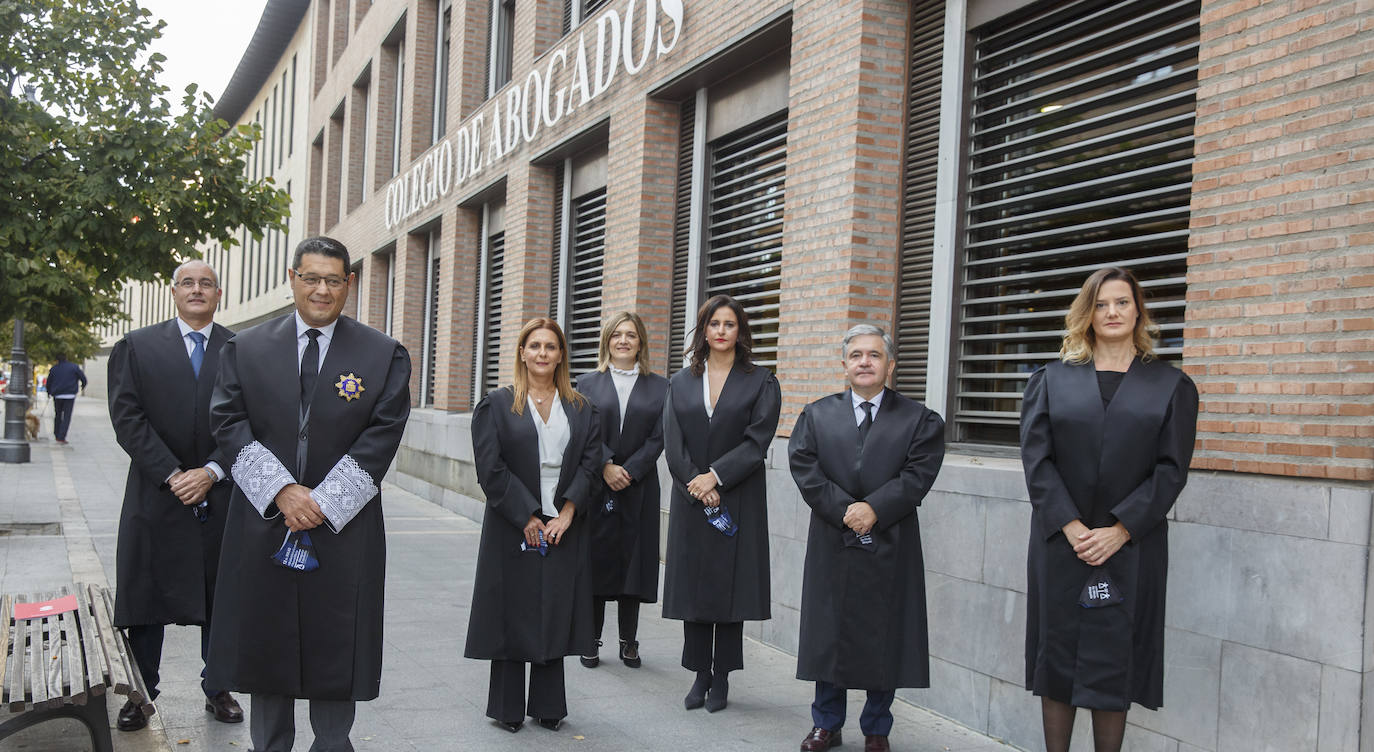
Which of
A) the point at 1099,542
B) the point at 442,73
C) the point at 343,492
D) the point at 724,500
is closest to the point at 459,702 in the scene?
the point at 724,500

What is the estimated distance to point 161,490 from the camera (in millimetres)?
4898

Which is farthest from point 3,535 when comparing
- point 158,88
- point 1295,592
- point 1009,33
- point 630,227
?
point 1295,592

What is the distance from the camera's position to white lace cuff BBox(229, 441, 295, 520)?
12.3ft

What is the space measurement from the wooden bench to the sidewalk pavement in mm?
473

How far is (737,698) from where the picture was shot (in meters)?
5.93

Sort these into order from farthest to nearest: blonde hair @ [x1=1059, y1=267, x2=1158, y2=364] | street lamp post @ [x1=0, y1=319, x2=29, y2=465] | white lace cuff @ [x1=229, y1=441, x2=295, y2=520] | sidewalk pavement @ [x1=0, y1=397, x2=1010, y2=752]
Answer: street lamp post @ [x1=0, y1=319, x2=29, y2=465], sidewalk pavement @ [x1=0, y1=397, x2=1010, y2=752], blonde hair @ [x1=1059, y1=267, x2=1158, y2=364], white lace cuff @ [x1=229, y1=441, x2=295, y2=520]

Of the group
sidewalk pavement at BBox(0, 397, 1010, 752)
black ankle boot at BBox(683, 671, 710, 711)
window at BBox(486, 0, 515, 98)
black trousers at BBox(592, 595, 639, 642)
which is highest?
window at BBox(486, 0, 515, 98)

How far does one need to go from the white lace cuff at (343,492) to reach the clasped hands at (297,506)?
0.02m

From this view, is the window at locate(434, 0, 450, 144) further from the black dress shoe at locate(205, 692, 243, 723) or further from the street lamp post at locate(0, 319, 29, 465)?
the black dress shoe at locate(205, 692, 243, 723)

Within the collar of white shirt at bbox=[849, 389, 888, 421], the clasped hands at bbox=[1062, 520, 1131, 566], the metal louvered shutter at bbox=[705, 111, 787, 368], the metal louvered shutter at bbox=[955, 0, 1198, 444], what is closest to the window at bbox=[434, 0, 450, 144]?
the metal louvered shutter at bbox=[705, 111, 787, 368]

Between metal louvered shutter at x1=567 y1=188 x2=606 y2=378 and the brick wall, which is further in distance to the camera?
metal louvered shutter at x1=567 y1=188 x2=606 y2=378

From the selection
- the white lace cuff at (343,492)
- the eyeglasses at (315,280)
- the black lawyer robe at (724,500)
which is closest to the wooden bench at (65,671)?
the white lace cuff at (343,492)

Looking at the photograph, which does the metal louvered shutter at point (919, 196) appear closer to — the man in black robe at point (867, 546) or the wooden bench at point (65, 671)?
the man in black robe at point (867, 546)

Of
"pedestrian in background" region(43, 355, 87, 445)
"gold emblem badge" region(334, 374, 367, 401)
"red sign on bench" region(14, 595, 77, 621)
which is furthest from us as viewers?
"pedestrian in background" region(43, 355, 87, 445)
